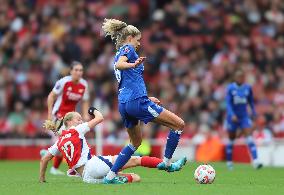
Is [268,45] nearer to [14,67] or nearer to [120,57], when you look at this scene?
[14,67]

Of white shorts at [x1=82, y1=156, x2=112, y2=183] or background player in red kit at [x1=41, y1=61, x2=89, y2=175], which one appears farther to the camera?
background player in red kit at [x1=41, y1=61, x2=89, y2=175]

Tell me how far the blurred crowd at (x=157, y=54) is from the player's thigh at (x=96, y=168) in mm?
11271

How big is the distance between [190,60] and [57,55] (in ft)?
12.8

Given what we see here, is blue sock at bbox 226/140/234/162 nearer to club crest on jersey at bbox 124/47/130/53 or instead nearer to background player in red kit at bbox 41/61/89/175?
background player in red kit at bbox 41/61/89/175

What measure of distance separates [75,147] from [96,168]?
0.42 meters

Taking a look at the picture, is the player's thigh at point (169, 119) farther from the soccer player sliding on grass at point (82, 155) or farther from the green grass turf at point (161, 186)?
the green grass turf at point (161, 186)

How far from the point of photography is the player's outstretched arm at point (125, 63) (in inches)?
497

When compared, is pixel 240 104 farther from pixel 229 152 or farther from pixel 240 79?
pixel 229 152

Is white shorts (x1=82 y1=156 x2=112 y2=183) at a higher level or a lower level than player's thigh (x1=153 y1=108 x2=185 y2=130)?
lower

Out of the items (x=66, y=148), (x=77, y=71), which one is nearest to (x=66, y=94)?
(x=77, y=71)

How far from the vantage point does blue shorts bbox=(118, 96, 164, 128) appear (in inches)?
518

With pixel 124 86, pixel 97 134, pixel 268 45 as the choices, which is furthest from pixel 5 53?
pixel 124 86

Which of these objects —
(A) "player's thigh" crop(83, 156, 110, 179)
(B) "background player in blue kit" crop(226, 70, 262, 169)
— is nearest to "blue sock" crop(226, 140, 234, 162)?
(B) "background player in blue kit" crop(226, 70, 262, 169)

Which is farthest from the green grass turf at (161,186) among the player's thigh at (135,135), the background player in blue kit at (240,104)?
the background player in blue kit at (240,104)
